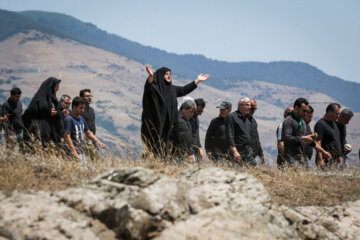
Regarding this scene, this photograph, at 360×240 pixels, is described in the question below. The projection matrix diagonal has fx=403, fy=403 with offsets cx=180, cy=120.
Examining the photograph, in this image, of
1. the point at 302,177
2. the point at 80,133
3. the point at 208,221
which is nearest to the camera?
the point at 208,221

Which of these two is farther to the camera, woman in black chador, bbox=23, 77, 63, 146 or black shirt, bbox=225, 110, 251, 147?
black shirt, bbox=225, 110, 251, 147

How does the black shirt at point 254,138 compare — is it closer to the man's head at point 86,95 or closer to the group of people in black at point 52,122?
the group of people in black at point 52,122

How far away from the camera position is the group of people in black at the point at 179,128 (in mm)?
6477

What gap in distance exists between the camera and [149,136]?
654 cm

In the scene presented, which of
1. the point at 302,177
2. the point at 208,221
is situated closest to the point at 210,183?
the point at 208,221

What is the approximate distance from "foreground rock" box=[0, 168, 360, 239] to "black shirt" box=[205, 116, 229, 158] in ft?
11.1

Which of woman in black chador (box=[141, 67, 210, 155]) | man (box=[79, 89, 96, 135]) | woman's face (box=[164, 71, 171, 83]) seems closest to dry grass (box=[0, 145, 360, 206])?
woman in black chador (box=[141, 67, 210, 155])

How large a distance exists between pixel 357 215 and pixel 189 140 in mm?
2766

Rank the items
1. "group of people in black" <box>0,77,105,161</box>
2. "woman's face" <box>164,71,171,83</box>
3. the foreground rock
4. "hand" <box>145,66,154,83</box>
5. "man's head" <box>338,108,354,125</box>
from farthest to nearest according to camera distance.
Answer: "man's head" <box>338,108,354,125</box>
"woman's face" <box>164,71,171,83</box>
"group of people in black" <box>0,77,105,161</box>
"hand" <box>145,66,154,83</box>
the foreground rock

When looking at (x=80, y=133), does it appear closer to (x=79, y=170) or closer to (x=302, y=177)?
(x=79, y=170)

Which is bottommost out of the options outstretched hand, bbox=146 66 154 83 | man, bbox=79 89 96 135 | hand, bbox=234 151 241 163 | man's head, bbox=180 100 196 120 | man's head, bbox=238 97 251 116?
hand, bbox=234 151 241 163

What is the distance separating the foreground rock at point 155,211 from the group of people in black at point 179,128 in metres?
1.83

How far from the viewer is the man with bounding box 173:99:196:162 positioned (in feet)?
21.3

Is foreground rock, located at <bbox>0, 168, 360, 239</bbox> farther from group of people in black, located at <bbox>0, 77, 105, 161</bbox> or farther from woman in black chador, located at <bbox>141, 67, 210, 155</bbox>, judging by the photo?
group of people in black, located at <bbox>0, 77, 105, 161</bbox>
